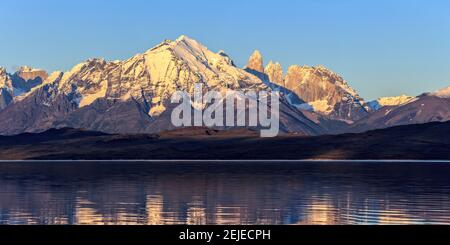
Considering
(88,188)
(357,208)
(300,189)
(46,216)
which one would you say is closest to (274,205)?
(357,208)

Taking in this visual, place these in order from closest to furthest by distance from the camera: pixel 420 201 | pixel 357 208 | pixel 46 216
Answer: pixel 46 216 < pixel 357 208 < pixel 420 201

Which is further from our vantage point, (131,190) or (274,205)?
(131,190)

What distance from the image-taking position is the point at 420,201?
315 ft

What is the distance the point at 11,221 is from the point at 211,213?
18698mm

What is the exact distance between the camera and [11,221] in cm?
7269

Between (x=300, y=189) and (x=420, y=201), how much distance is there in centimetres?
3032
